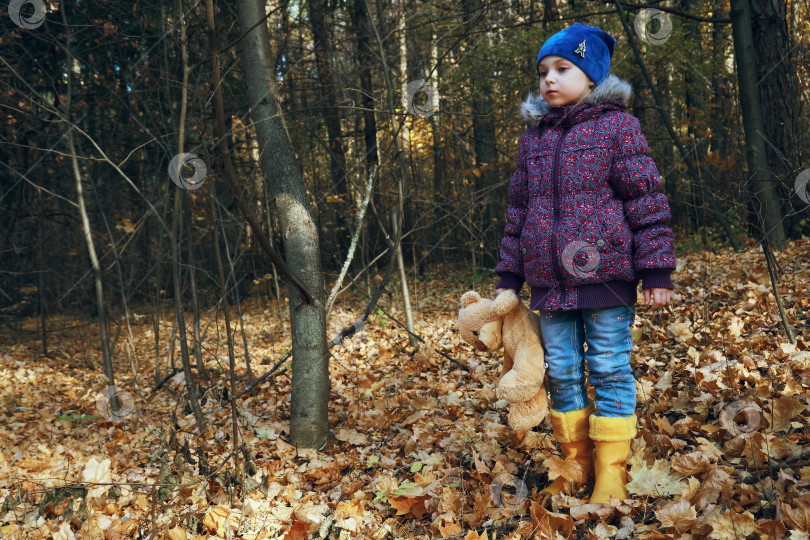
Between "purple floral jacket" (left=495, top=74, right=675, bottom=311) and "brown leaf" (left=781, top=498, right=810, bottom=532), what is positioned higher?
"purple floral jacket" (left=495, top=74, right=675, bottom=311)

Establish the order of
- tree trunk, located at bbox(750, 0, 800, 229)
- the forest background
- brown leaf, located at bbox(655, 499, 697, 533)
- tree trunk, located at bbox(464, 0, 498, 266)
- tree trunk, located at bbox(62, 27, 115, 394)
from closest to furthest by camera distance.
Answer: brown leaf, located at bbox(655, 499, 697, 533), the forest background, tree trunk, located at bbox(62, 27, 115, 394), tree trunk, located at bbox(750, 0, 800, 229), tree trunk, located at bbox(464, 0, 498, 266)

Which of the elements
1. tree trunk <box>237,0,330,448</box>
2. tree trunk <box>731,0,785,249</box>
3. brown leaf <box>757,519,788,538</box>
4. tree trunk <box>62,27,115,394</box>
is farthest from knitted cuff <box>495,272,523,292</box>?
tree trunk <box>731,0,785,249</box>

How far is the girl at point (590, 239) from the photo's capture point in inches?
79.9

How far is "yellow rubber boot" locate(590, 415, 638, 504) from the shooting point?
212 centimetres

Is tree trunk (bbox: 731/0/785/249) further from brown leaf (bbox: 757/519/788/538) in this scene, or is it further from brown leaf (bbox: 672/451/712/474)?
brown leaf (bbox: 757/519/788/538)

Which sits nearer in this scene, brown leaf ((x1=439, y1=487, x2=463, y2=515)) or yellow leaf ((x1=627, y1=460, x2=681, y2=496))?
yellow leaf ((x1=627, y1=460, x2=681, y2=496))

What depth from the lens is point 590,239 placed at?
6.66 feet

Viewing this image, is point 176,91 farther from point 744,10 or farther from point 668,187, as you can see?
point 668,187

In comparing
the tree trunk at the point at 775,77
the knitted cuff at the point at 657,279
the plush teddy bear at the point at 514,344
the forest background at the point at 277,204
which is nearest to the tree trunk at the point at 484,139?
the forest background at the point at 277,204

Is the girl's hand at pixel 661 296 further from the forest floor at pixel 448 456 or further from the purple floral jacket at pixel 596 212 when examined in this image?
the forest floor at pixel 448 456

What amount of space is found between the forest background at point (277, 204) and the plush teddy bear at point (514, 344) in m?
0.42

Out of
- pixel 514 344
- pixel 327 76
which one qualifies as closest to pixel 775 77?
pixel 514 344

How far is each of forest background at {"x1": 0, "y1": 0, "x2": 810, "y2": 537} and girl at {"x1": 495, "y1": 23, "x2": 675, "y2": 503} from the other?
1.29 ft

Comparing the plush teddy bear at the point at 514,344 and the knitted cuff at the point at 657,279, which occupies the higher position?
the knitted cuff at the point at 657,279
